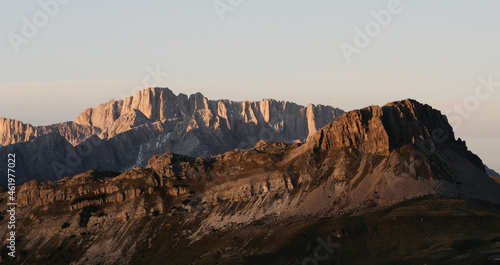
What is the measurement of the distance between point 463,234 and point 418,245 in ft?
44.0

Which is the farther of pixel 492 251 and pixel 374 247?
pixel 374 247

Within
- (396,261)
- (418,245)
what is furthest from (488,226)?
(396,261)

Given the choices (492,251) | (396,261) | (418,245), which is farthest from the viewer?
(418,245)

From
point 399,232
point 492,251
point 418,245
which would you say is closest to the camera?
point 492,251

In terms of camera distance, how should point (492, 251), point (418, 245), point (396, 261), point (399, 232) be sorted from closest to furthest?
point (492, 251) < point (396, 261) < point (418, 245) < point (399, 232)

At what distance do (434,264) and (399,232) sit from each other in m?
37.8

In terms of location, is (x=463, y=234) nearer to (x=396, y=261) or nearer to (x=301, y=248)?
A: (x=396, y=261)

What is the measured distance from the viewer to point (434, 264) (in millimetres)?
159250

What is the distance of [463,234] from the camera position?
18888cm

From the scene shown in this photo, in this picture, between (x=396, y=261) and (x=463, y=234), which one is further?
(x=463, y=234)

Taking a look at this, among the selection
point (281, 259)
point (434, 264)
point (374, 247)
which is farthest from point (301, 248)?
point (434, 264)

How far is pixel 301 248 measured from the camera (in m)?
199

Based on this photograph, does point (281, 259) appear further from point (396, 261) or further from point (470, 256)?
point (470, 256)

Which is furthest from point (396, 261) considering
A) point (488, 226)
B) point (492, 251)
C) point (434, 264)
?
point (488, 226)
